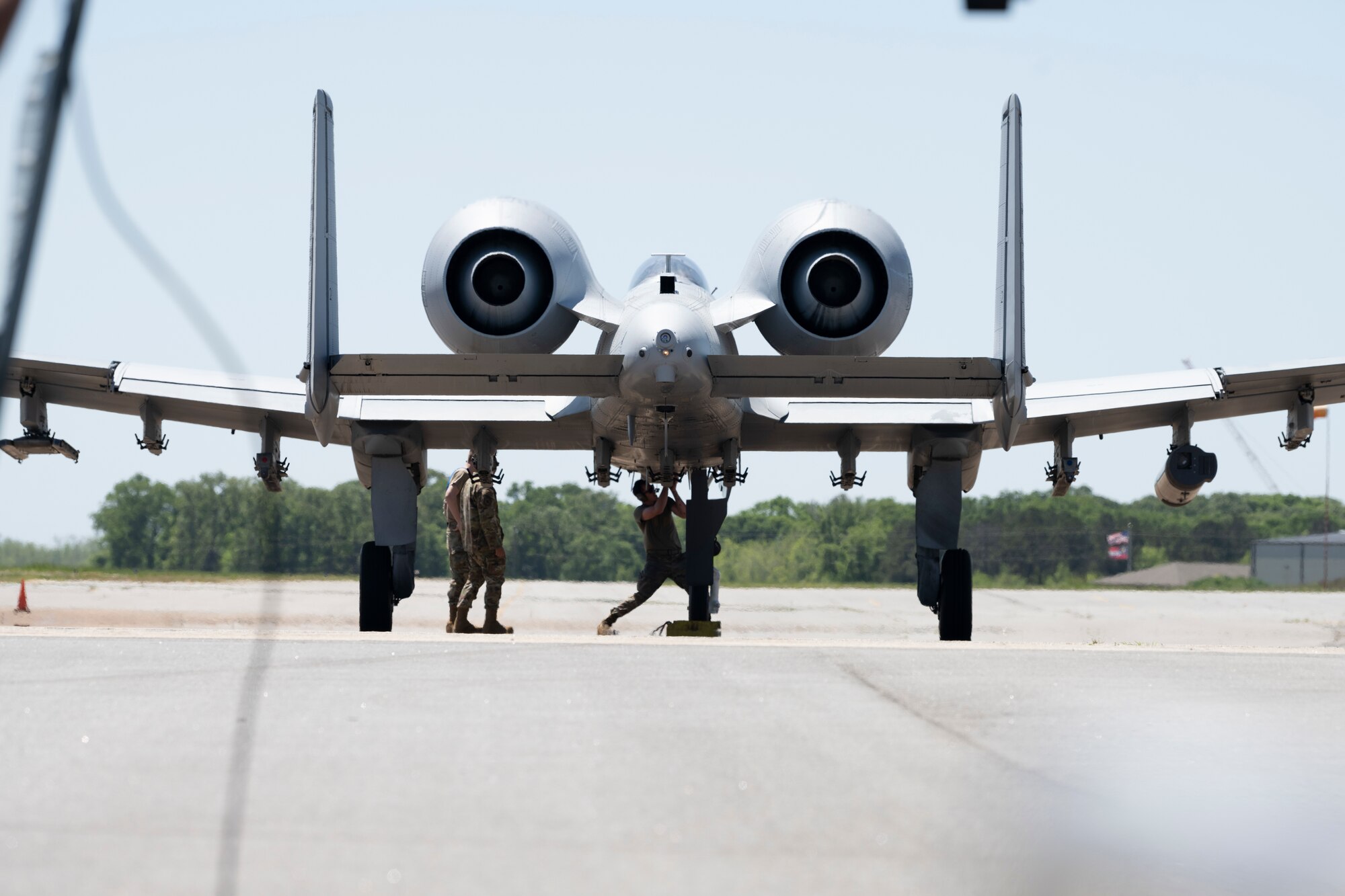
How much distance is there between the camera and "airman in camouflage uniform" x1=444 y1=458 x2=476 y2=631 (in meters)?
13.6

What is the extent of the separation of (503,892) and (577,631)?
15.9 meters

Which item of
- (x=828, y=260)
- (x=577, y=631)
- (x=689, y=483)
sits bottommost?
Result: (x=577, y=631)

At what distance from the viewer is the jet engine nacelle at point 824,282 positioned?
38.7ft

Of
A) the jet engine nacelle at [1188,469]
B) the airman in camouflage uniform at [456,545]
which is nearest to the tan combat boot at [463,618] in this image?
the airman in camouflage uniform at [456,545]

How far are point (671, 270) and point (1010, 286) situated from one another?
3365mm

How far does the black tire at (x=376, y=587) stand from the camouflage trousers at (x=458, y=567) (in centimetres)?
162

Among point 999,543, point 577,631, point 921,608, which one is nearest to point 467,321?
point 577,631

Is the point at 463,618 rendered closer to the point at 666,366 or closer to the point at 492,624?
the point at 492,624

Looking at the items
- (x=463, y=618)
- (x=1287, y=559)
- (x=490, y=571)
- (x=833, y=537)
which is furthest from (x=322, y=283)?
(x=1287, y=559)

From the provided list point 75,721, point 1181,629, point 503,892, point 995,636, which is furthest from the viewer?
point 1181,629

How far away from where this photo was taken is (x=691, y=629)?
476 inches

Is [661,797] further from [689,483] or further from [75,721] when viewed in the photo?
[689,483]

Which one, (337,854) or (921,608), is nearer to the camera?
(337,854)

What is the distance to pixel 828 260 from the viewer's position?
1191cm
